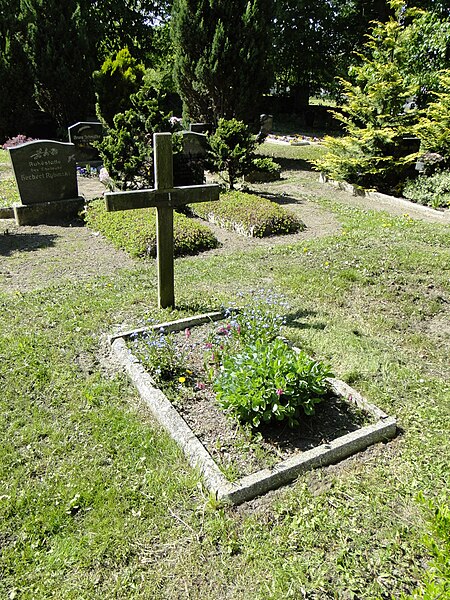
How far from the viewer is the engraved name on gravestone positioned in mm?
8734

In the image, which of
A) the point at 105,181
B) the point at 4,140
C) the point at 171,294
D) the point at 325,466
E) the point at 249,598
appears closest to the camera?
the point at 249,598

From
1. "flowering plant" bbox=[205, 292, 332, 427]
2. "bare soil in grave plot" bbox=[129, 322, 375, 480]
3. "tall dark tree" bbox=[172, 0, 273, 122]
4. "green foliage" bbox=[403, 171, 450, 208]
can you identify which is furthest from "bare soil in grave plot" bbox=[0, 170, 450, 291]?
"tall dark tree" bbox=[172, 0, 273, 122]

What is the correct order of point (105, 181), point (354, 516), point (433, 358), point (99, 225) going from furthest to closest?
point (105, 181) → point (99, 225) → point (433, 358) → point (354, 516)

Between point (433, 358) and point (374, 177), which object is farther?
point (374, 177)

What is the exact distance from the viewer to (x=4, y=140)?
18.1 meters

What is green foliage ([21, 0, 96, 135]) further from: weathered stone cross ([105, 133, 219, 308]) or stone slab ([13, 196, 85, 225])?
weathered stone cross ([105, 133, 219, 308])

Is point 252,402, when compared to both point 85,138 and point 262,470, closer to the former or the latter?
point 262,470

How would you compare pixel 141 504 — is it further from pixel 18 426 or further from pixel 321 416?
pixel 321 416

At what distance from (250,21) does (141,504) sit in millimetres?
14184

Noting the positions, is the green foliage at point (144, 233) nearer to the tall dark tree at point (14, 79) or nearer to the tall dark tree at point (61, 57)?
the tall dark tree at point (14, 79)

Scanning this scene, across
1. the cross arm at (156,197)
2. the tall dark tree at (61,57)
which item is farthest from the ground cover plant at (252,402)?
the tall dark tree at (61,57)

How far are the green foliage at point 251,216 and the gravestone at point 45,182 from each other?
2.68 m

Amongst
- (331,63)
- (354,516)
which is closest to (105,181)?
(354,516)

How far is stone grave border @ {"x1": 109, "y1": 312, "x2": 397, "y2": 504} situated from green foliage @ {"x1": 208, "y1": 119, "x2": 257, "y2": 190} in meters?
7.69
